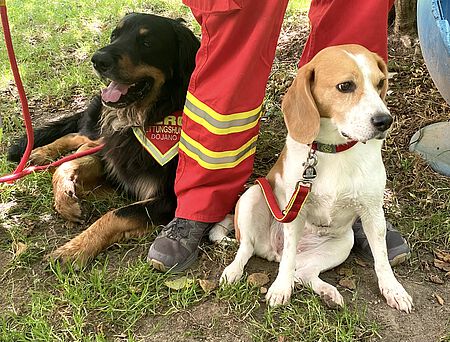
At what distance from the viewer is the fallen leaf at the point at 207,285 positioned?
Result: 256 centimetres

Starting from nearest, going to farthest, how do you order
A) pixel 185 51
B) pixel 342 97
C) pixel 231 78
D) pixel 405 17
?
1. pixel 342 97
2. pixel 231 78
3. pixel 185 51
4. pixel 405 17

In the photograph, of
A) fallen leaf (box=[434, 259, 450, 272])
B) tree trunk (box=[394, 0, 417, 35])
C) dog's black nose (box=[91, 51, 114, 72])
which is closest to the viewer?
fallen leaf (box=[434, 259, 450, 272])

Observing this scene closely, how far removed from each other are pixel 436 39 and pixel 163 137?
4.82 ft

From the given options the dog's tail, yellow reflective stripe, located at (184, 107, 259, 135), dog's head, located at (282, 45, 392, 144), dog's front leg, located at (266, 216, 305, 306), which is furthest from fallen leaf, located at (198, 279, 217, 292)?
the dog's tail

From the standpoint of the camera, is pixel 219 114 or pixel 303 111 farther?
pixel 219 114

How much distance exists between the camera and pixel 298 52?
482 cm

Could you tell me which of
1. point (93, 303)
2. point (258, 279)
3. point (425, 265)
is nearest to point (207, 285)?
point (258, 279)

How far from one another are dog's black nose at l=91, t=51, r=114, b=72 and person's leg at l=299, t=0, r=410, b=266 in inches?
38.6

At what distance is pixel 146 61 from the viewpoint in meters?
2.94

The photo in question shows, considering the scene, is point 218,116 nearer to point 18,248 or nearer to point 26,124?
point 26,124

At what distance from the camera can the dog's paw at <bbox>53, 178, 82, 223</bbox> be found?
3.04 meters

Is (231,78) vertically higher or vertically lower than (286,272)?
higher

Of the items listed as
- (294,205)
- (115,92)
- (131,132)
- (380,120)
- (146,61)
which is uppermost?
(380,120)

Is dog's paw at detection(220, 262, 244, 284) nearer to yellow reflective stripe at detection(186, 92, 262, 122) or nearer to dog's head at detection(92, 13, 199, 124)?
yellow reflective stripe at detection(186, 92, 262, 122)
